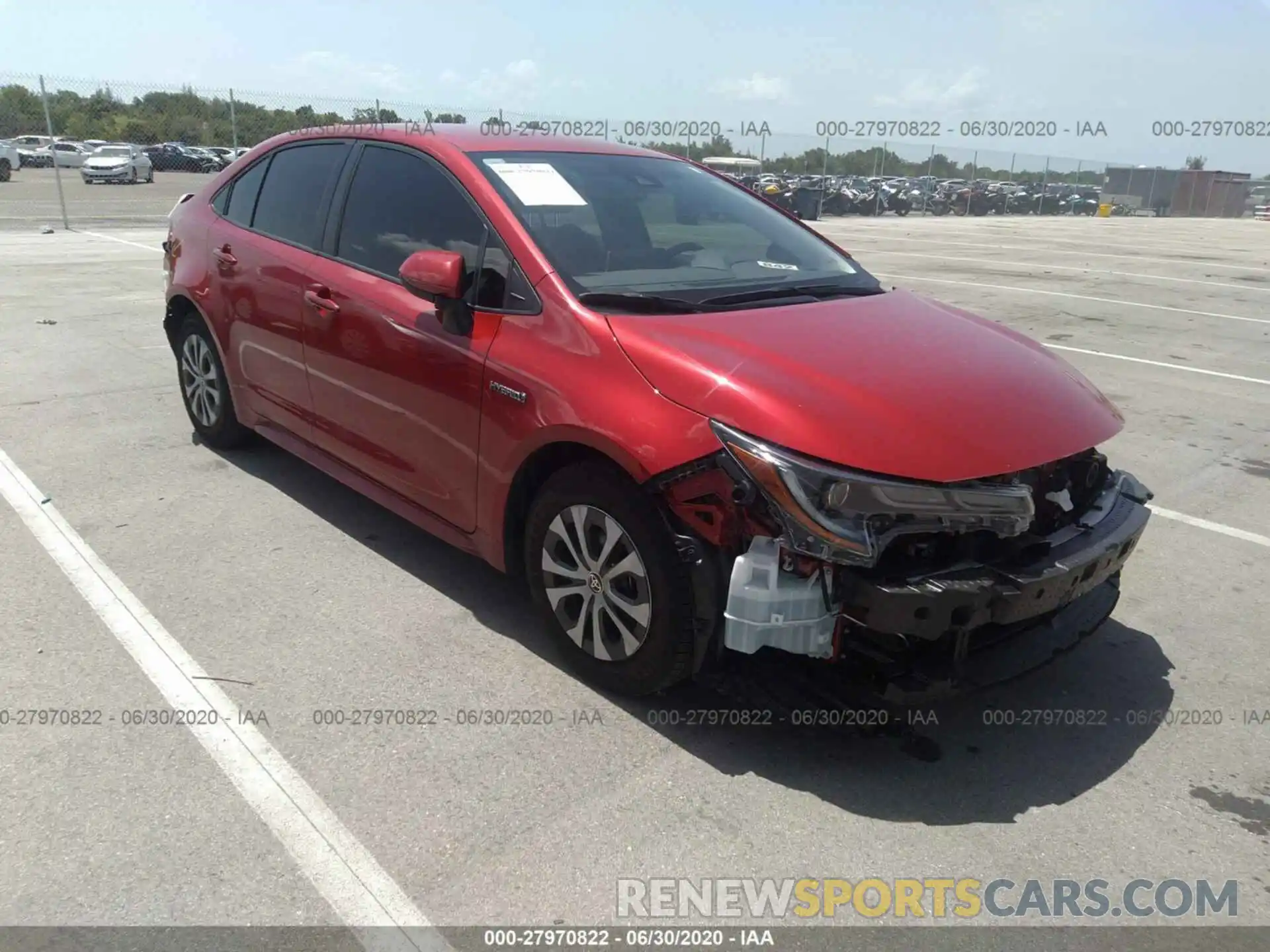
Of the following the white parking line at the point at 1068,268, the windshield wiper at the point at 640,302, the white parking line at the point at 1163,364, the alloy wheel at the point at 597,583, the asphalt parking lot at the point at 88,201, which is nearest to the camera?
the alloy wheel at the point at 597,583

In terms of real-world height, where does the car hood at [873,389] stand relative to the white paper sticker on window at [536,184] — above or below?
below

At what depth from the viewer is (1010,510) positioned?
2734 mm

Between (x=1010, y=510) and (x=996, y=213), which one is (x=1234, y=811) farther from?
(x=996, y=213)

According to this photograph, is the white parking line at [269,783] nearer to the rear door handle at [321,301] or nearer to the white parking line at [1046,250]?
the rear door handle at [321,301]

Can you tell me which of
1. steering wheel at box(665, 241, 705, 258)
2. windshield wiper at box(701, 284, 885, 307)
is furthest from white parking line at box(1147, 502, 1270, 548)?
steering wheel at box(665, 241, 705, 258)

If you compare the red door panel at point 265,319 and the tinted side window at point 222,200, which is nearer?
the red door panel at point 265,319

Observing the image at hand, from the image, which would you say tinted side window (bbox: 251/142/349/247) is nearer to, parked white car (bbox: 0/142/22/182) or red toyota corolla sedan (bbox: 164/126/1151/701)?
red toyota corolla sedan (bbox: 164/126/1151/701)

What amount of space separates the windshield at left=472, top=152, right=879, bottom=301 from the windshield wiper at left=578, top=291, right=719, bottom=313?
4cm

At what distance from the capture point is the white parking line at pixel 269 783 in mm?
2334


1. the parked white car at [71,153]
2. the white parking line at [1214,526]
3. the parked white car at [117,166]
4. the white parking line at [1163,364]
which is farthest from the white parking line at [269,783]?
the parked white car at [71,153]

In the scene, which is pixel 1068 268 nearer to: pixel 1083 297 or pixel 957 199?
pixel 1083 297

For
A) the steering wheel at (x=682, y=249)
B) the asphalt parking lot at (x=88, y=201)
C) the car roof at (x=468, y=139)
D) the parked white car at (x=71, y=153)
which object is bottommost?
the asphalt parking lot at (x=88, y=201)

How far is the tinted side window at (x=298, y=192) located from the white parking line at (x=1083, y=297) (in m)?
8.30

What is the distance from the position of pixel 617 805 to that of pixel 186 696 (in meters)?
1.47
